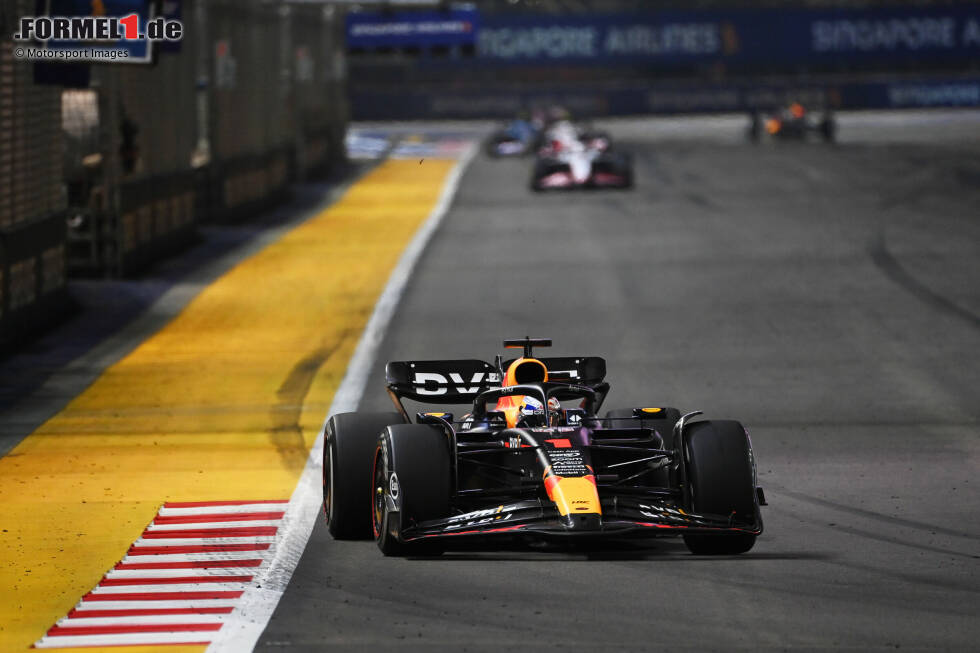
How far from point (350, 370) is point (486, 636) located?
10.0 m

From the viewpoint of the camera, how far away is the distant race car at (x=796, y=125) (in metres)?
60.2

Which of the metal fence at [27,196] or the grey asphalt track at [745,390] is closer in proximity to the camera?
the grey asphalt track at [745,390]

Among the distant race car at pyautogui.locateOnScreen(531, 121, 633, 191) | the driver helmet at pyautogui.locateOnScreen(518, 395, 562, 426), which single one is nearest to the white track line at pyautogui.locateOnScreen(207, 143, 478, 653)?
the driver helmet at pyautogui.locateOnScreen(518, 395, 562, 426)

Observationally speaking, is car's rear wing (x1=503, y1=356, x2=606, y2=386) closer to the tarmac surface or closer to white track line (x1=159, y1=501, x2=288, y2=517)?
the tarmac surface

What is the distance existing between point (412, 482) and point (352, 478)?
0.84 meters

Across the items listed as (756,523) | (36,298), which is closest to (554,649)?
(756,523)

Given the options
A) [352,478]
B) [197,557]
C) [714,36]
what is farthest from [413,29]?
[197,557]

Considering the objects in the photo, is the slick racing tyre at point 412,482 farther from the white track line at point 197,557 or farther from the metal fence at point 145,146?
the metal fence at point 145,146

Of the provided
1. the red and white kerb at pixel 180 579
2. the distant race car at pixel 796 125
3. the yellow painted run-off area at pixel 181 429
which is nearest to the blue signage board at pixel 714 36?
the distant race car at pixel 796 125

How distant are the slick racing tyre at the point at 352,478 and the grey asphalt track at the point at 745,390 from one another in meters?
Answer: 0.22

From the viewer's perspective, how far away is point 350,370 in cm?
1855

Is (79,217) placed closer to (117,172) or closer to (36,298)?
(117,172)

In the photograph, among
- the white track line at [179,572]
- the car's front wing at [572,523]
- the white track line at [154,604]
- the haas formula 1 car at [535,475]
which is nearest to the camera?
the white track line at [154,604]

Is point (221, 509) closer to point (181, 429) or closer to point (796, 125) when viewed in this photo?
point (181, 429)
